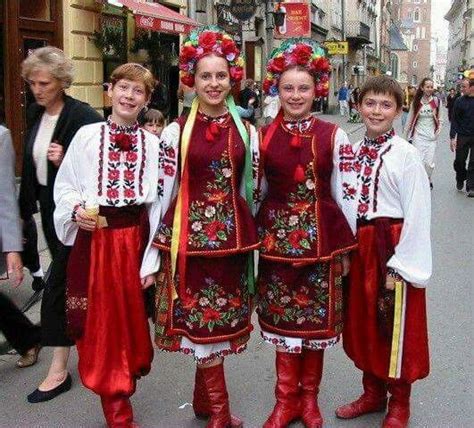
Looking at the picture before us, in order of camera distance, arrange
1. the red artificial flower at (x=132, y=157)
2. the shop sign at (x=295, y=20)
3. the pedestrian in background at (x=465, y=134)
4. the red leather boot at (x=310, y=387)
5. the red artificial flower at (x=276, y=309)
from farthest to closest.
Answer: the shop sign at (x=295, y=20), the pedestrian in background at (x=465, y=134), the red leather boot at (x=310, y=387), the red artificial flower at (x=276, y=309), the red artificial flower at (x=132, y=157)

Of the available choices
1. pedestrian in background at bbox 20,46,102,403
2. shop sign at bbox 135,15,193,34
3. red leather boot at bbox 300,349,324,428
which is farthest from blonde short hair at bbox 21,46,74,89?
shop sign at bbox 135,15,193,34

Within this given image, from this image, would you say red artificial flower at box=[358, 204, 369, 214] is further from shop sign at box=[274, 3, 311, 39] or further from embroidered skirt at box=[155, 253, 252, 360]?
shop sign at box=[274, 3, 311, 39]

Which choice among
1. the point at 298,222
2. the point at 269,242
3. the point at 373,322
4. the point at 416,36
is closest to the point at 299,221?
the point at 298,222

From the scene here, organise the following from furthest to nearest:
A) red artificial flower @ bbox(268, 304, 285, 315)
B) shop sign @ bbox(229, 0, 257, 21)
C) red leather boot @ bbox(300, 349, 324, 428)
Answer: shop sign @ bbox(229, 0, 257, 21) < red leather boot @ bbox(300, 349, 324, 428) < red artificial flower @ bbox(268, 304, 285, 315)

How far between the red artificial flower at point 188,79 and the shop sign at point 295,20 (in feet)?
65.6

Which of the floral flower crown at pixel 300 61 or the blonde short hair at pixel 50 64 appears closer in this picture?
the floral flower crown at pixel 300 61

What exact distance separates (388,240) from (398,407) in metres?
0.84

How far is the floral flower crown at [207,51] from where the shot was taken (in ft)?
10.5

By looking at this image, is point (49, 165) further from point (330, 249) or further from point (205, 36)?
point (330, 249)

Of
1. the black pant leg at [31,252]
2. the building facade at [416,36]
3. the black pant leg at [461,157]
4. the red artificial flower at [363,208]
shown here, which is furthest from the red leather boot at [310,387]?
the building facade at [416,36]

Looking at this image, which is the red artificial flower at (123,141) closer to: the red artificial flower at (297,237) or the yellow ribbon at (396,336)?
the red artificial flower at (297,237)

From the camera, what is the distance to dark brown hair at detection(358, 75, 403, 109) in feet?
11.0

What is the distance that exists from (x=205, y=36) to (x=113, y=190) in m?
0.81

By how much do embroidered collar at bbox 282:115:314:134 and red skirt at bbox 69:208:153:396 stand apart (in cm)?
81
